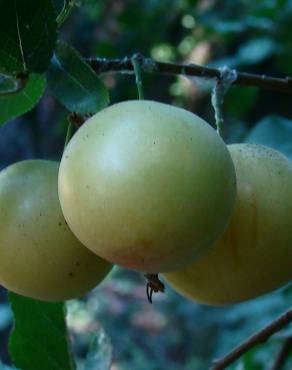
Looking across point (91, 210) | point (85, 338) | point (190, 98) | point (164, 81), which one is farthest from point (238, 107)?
point (85, 338)

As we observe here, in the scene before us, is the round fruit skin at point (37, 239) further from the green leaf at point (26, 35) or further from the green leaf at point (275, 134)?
the green leaf at point (275, 134)

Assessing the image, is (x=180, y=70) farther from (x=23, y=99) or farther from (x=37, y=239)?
(x=37, y=239)

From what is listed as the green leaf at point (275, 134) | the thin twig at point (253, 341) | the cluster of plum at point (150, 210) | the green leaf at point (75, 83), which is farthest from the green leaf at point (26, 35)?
the green leaf at point (275, 134)

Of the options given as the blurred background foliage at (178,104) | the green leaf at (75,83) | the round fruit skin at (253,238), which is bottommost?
the blurred background foliage at (178,104)

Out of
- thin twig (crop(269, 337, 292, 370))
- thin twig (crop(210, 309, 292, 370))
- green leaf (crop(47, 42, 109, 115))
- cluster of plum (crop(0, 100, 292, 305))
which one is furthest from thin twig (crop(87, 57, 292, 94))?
thin twig (crop(269, 337, 292, 370))

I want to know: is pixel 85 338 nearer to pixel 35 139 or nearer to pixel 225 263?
pixel 35 139

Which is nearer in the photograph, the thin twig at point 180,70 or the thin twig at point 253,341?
the thin twig at point 180,70

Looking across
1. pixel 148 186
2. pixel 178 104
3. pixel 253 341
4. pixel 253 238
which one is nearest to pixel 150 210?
pixel 148 186
